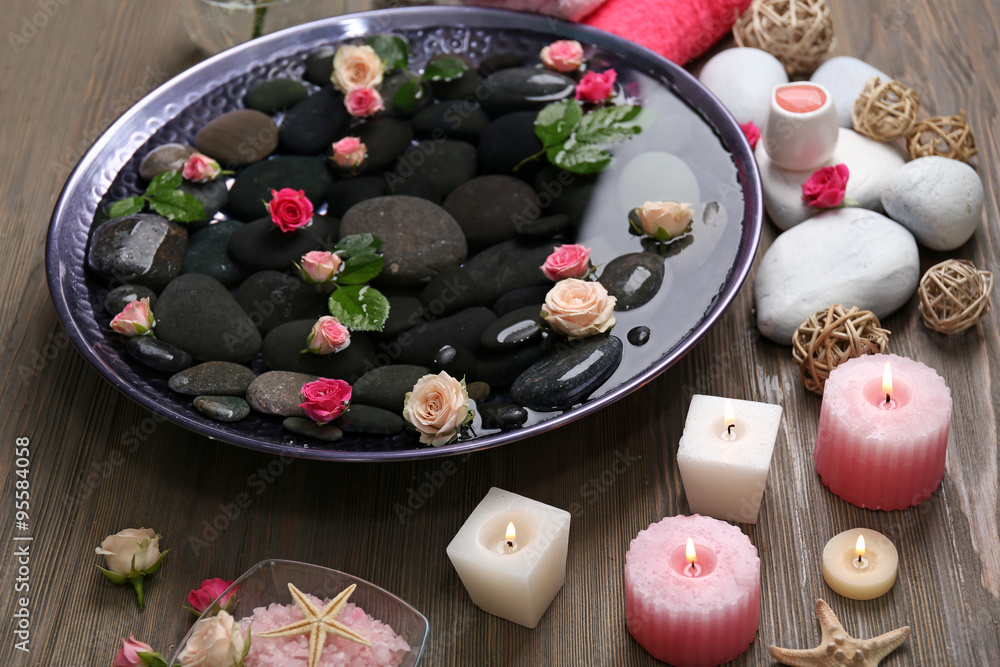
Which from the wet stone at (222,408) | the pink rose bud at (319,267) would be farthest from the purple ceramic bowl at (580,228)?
the pink rose bud at (319,267)

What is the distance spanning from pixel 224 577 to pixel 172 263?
0.46 meters

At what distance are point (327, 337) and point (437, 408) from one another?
0.19 m

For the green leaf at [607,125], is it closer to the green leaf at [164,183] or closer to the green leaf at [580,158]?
the green leaf at [580,158]

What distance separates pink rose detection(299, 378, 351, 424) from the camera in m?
1.03

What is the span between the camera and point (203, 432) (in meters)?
1.03

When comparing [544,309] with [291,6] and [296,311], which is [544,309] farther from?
[291,6]

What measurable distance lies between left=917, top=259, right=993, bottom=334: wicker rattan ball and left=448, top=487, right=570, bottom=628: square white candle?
625 millimetres

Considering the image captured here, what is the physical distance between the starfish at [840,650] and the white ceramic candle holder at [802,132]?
708 millimetres

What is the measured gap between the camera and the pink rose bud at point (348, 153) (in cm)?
136

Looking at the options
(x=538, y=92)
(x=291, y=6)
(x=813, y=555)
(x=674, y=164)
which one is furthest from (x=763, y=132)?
(x=291, y=6)

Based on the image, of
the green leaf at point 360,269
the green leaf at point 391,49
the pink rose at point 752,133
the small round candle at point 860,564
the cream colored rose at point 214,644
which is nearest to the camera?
the cream colored rose at point 214,644

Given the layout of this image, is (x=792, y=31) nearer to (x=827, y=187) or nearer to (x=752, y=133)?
(x=752, y=133)

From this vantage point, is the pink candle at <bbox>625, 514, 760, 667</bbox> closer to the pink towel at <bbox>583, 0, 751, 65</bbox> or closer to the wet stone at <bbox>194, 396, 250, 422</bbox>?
the wet stone at <bbox>194, 396, 250, 422</bbox>

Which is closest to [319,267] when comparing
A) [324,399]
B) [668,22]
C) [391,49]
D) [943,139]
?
[324,399]
